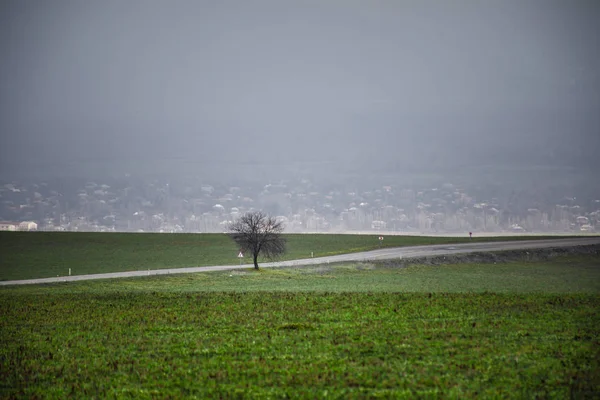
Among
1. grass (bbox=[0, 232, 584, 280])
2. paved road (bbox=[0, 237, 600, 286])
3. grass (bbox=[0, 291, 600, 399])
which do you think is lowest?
grass (bbox=[0, 291, 600, 399])

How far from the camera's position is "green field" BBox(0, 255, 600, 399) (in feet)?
49.1

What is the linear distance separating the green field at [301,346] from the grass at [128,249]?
33.2 meters

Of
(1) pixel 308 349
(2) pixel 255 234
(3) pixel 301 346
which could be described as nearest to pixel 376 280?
(2) pixel 255 234

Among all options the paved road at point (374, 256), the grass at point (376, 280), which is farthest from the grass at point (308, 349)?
the paved road at point (374, 256)

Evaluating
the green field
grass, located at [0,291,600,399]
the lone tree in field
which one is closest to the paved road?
the lone tree in field

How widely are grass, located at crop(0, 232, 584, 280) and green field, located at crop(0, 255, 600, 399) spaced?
33.2 m

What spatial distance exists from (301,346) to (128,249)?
72103 millimetres

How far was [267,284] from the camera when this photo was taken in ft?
157

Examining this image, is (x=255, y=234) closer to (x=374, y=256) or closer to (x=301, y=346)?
(x=374, y=256)

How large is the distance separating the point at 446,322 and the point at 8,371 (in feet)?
48.4

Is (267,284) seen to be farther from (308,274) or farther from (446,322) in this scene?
(446,322)

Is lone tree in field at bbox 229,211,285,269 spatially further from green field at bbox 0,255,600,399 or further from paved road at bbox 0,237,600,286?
green field at bbox 0,255,600,399

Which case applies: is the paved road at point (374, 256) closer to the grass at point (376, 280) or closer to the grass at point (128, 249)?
the grass at point (376, 280)

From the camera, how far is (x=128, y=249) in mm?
86688
